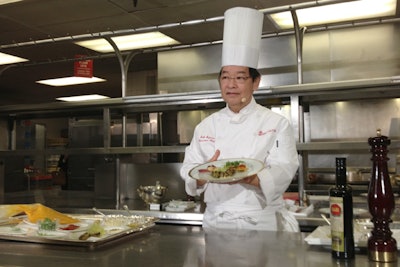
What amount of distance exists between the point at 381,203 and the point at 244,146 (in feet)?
3.47

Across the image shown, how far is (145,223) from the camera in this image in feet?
5.40

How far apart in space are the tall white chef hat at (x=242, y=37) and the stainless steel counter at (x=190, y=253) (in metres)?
0.94

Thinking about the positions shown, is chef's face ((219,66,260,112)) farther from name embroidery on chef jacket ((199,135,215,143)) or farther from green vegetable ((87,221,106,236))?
green vegetable ((87,221,106,236))

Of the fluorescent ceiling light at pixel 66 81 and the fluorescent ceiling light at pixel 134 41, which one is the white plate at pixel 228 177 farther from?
the fluorescent ceiling light at pixel 66 81

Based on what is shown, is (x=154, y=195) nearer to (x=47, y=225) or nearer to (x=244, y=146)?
(x=244, y=146)

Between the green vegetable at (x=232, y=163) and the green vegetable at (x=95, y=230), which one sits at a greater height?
the green vegetable at (x=232, y=163)

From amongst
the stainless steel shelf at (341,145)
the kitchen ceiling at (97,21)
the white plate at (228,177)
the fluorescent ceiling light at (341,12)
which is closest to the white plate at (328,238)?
the white plate at (228,177)

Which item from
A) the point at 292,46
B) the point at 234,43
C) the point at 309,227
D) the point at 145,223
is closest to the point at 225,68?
the point at 234,43

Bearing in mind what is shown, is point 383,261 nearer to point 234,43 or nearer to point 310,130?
point 234,43

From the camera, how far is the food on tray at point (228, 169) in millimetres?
1734

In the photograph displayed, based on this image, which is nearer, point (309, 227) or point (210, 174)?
point (210, 174)

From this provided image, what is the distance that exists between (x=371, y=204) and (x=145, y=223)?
90 cm

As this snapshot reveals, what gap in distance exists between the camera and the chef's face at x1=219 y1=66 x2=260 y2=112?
6.60 ft

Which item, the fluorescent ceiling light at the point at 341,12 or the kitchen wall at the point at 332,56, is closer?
the fluorescent ceiling light at the point at 341,12
